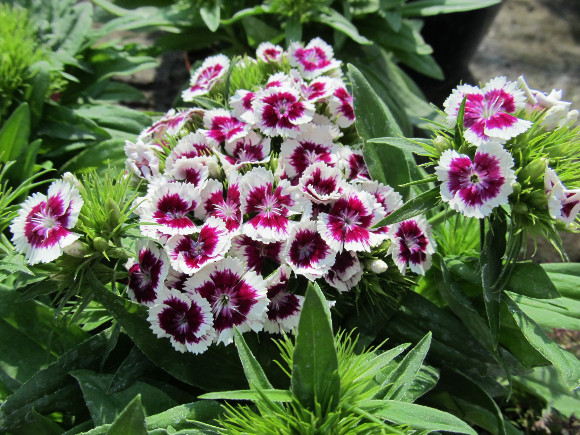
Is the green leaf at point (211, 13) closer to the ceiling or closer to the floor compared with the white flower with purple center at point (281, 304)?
closer to the ceiling

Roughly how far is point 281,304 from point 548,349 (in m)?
0.67

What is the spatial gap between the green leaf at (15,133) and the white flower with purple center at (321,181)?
118 cm

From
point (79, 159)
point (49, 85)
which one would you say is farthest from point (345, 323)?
point (49, 85)

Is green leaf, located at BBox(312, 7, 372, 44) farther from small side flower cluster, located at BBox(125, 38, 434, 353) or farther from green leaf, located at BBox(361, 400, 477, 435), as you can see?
green leaf, located at BBox(361, 400, 477, 435)

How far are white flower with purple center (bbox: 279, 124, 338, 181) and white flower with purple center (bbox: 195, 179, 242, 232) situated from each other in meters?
0.19

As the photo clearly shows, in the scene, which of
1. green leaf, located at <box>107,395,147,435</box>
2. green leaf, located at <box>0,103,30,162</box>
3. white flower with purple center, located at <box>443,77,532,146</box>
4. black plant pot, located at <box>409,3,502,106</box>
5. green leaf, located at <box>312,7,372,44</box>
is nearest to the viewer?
green leaf, located at <box>107,395,147,435</box>

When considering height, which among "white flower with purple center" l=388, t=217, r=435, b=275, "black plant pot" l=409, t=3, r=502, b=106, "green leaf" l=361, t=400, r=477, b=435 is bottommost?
"black plant pot" l=409, t=3, r=502, b=106

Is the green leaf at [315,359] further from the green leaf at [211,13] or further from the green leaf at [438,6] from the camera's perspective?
the green leaf at [438,6]

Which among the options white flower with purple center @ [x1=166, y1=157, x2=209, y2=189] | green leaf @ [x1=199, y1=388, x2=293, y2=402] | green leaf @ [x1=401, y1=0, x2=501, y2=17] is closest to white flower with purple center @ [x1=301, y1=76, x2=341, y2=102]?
white flower with purple center @ [x1=166, y1=157, x2=209, y2=189]

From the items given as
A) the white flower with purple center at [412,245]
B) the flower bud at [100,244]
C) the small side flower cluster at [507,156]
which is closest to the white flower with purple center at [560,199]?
the small side flower cluster at [507,156]

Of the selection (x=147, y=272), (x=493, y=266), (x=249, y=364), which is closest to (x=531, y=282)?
(x=493, y=266)

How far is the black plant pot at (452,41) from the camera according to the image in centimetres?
348

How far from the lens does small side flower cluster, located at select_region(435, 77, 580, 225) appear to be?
4.45 feet

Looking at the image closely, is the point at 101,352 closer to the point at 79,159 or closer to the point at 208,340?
the point at 208,340
